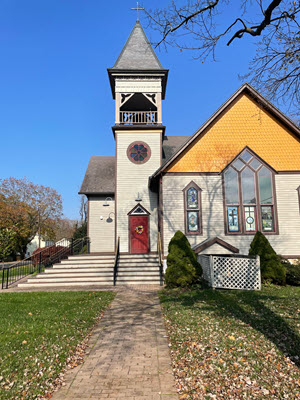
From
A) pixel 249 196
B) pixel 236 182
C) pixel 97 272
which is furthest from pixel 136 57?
pixel 97 272

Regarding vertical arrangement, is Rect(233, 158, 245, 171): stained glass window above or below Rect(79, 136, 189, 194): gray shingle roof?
below

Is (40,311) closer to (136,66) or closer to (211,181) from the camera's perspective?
(211,181)

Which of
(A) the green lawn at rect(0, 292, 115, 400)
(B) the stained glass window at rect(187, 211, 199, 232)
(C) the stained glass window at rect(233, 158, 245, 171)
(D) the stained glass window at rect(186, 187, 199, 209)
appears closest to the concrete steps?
(A) the green lawn at rect(0, 292, 115, 400)

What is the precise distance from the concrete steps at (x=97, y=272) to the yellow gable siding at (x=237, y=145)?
5127 mm

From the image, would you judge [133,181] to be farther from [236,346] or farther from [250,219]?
[236,346]

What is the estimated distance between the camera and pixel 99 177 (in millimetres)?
20781

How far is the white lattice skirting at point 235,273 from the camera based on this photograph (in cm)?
1086

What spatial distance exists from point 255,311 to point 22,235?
3689 cm

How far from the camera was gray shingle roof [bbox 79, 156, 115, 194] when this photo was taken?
19530 mm

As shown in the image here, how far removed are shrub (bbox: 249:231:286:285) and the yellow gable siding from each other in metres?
4.41

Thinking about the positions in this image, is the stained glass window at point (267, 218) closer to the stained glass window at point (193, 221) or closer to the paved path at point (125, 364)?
the stained glass window at point (193, 221)

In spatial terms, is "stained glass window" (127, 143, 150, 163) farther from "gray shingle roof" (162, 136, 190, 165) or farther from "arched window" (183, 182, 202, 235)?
"arched window" (183, 182, 202, 235)

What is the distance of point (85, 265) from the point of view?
Answer: 13969 millimetres

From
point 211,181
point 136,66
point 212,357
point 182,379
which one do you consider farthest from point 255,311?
point 136,66
